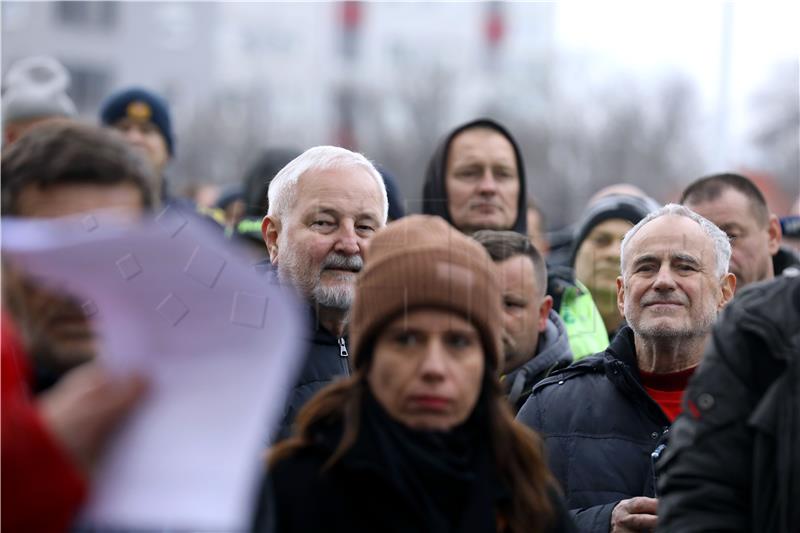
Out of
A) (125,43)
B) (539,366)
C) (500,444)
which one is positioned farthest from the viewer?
(125,43)

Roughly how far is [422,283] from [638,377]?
65.6 inches

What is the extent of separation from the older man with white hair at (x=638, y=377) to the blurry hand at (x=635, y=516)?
0.08m

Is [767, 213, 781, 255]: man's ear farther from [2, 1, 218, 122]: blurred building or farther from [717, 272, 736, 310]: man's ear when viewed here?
[2, 1, 218, 122]: blurred building

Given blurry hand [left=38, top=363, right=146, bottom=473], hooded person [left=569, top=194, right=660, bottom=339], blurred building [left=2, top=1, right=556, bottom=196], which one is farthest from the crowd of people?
blurred building [left=2, top=1, right=556, bottom=196]

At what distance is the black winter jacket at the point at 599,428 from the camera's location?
15.6 ft

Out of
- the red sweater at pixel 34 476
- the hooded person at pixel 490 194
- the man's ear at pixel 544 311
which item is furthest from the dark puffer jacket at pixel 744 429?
the hooded person at pixel 490 194

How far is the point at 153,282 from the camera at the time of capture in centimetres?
270

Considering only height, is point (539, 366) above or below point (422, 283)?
below

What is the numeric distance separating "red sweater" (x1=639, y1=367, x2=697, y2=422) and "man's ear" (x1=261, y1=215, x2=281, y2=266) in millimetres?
1378

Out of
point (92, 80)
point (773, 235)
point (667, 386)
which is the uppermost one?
point (773, 235)

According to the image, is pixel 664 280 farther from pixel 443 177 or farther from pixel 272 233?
pixel 443 177

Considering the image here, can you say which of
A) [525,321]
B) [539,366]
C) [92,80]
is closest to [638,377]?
[539,366]

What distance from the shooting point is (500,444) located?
3.61m

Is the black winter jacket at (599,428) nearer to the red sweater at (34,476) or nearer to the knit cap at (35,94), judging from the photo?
the red sweater at (34,476)
